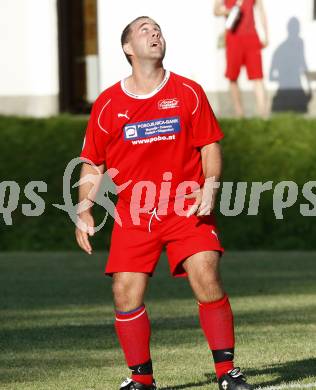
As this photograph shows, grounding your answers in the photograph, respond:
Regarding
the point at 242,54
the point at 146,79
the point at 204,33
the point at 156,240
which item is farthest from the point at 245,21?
the point at 156,240

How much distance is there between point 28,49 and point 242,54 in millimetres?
5062

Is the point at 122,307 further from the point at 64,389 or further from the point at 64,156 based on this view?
the point at 64,156

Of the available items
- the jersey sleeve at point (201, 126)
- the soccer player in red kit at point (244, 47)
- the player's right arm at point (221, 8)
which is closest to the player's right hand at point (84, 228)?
the jersey sleeve at point (201, 126)

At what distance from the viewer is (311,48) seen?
74.0 ft

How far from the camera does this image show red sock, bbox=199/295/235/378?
7.98m

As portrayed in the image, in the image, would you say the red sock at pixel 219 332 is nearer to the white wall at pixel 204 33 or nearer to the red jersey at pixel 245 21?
the red jersey at pixel 245 21

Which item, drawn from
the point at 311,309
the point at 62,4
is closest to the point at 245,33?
the point at 62,4

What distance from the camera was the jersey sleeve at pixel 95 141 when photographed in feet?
26.6

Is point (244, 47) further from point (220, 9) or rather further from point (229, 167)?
point (229, 167)

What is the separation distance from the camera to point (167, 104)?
8008 millimetres

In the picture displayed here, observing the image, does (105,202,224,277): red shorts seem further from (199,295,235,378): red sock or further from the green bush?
the green bush

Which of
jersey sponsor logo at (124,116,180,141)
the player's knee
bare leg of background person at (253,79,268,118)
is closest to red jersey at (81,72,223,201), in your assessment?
jersey sponsor logo at (124,116,180,141)

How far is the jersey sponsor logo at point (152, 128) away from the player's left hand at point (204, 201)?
345mm

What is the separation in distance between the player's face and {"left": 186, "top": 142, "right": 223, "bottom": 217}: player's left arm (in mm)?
571
